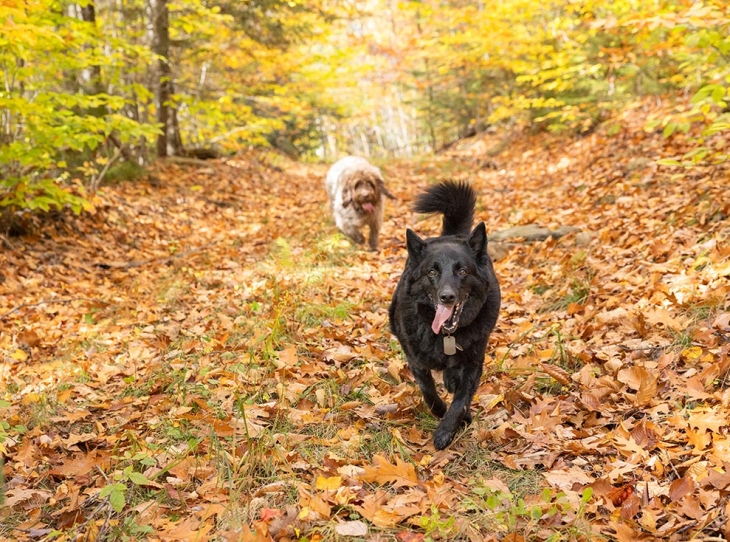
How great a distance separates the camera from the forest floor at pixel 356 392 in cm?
291

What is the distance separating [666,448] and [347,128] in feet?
138

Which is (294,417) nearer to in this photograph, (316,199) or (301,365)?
(301,365)

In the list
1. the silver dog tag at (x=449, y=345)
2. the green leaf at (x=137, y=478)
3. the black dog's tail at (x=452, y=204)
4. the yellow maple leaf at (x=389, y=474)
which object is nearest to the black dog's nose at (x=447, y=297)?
the silver dog tag at (x=449, y=345)

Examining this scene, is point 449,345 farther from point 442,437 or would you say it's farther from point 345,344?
point 345,344

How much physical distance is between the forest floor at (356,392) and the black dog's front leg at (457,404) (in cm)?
9

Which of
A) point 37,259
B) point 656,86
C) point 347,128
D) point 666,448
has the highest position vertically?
point 656,86

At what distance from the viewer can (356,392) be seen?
4402mm

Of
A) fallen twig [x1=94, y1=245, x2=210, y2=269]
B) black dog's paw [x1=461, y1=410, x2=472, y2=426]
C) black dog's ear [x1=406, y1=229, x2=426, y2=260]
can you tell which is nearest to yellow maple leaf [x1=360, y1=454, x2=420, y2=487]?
black dog's paw [x1=461, y1=410, x2=472, y2=426]

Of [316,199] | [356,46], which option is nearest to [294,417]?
Result: [316,199]

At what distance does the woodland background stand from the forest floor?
0.02 meters

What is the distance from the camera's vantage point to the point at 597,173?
1066 centimetres

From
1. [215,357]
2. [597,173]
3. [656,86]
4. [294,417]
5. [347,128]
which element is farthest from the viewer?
[347,128]

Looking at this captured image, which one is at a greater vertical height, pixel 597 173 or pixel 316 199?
pixel 597 173

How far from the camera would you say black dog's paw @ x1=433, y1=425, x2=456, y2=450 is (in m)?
3.68
